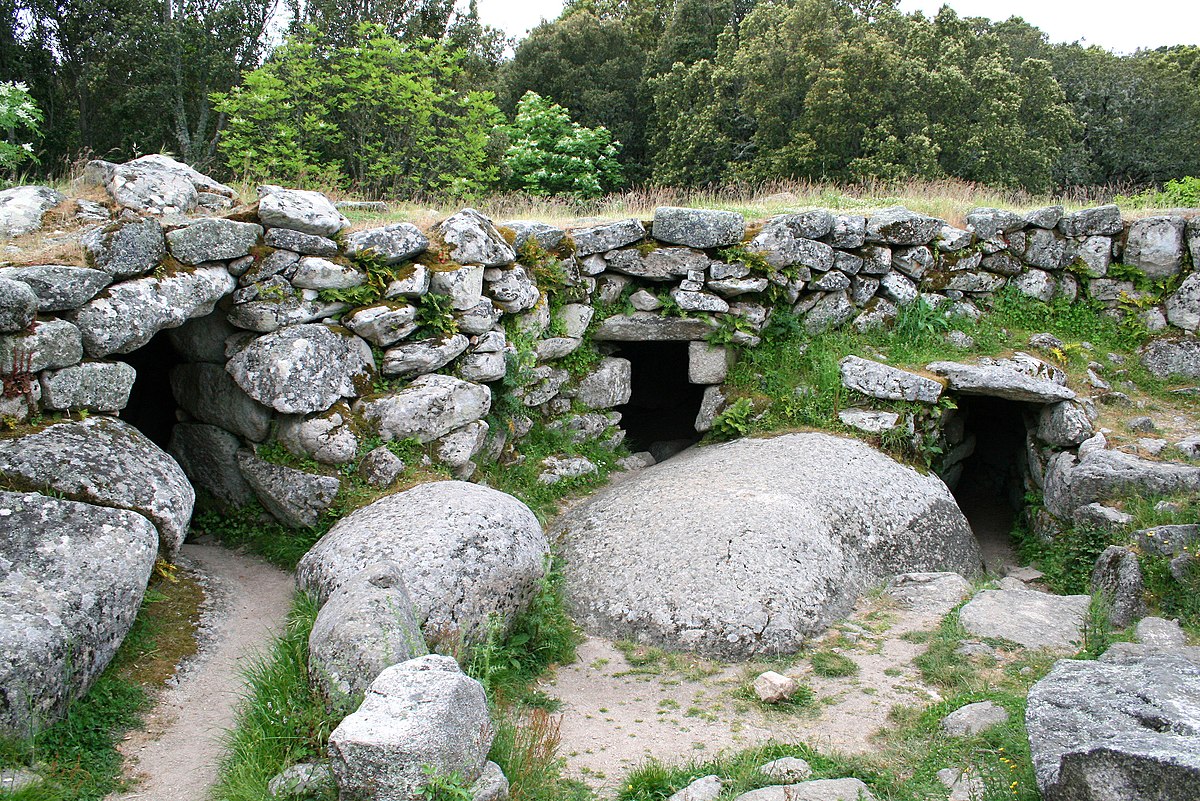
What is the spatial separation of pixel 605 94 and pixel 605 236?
19.0 metres

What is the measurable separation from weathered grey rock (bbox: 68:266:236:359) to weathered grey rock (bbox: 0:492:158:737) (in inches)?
61.7

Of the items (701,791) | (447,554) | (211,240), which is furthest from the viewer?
(211,240)

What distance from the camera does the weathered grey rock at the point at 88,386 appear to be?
7391 mm

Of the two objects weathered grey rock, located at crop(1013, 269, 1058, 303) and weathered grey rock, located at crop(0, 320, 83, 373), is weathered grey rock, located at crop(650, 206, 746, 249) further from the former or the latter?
weathered grey rock, located at crop(0, 320, 83, 373)

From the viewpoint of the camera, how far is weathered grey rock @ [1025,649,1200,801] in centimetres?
428

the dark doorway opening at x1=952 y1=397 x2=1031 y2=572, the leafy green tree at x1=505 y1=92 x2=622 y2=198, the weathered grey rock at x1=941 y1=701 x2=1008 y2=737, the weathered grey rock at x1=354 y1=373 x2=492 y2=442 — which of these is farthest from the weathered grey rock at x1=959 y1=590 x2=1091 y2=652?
the leafy green tree at x1=505 y1=92 x2=622 y2=198

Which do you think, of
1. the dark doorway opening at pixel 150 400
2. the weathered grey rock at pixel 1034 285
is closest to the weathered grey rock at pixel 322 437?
the dark doorway opening at pixel 150 400

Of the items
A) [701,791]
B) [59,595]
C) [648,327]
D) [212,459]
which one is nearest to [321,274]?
[212,459]

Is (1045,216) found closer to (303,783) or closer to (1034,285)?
(1034,285)

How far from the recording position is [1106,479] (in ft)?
34.1

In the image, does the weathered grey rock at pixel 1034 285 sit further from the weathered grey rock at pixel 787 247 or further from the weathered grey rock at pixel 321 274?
the weathered grey rock at pixel 321 274

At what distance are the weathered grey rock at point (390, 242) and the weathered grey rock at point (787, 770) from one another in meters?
6.45

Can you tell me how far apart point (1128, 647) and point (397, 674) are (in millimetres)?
5182

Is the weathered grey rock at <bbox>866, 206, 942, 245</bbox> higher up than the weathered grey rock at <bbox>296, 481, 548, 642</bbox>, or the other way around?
the weathered grey rock at <bbox>866, 206, 942, 245</bbox>
